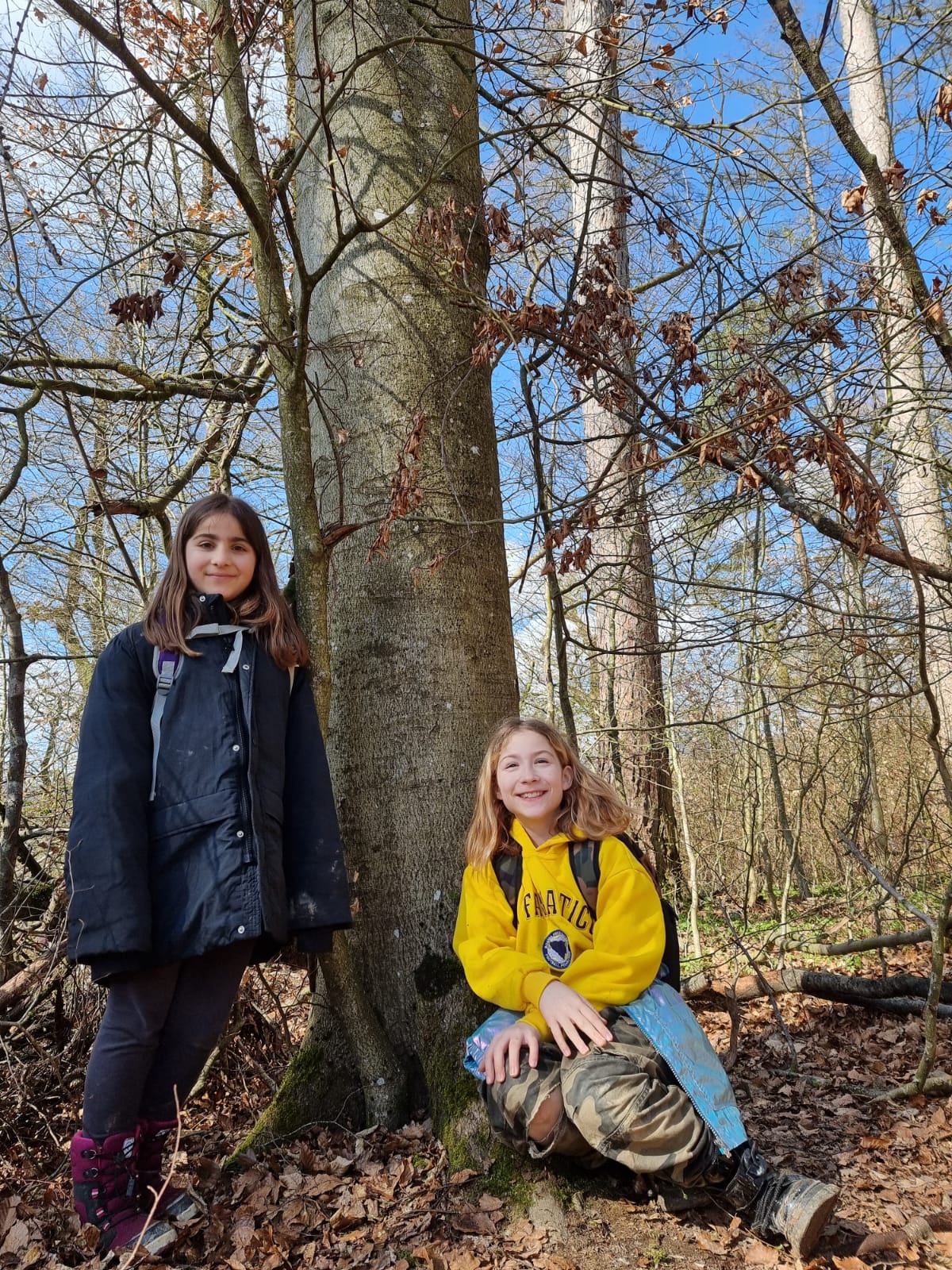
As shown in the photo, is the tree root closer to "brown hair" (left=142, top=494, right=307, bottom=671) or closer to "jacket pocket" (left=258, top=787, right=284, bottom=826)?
"jacket pocket" (left=258, top=787, right=284, bottom=826)

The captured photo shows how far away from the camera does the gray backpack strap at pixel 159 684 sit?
251 cm

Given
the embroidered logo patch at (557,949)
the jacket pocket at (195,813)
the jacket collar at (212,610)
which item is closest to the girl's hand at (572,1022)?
the embroidered logo patch at (557,949)

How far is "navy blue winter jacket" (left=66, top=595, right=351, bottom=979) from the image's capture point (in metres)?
2.29

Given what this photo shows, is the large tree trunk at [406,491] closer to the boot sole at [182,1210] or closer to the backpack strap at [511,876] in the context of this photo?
the backpack strap at [511,876]

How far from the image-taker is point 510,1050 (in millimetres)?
2252

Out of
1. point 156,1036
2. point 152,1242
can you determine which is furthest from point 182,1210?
point 156,1036

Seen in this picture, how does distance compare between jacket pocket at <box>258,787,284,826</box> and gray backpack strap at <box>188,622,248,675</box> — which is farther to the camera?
gray backpack strap at <box>188,622,248,675</box>

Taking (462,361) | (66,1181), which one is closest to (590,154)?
(462,361)

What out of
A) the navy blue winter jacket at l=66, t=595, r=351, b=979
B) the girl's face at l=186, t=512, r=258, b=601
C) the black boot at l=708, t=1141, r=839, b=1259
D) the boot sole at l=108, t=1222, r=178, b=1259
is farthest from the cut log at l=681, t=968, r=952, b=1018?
the girl's face at l=186, t=512, r=258, b=601

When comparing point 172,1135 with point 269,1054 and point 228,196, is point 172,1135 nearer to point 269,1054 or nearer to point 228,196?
point 269,1054

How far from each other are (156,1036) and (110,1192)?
1.18ft

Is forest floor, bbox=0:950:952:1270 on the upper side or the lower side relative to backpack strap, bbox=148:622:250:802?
lower

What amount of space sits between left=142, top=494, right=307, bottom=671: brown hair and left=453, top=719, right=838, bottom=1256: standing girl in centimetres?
73

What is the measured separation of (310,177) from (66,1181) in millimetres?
3636
